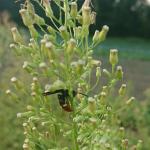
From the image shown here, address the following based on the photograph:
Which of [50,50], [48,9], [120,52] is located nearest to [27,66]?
[50,50]

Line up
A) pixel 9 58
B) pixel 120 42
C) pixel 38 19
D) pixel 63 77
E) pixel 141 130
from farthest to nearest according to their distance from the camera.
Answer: pixel 120 42 → pixel 9 58 → pixel 141 130 → pixel 38 19 → pixel 63 77

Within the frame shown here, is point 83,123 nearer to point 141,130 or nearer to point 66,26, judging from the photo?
point 66,26

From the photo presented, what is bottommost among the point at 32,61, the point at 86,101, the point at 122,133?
the point at 122,133

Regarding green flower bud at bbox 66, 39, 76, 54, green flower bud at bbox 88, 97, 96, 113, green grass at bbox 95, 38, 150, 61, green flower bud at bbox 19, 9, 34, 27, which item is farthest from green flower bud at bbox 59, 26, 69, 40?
green grass at bbox 95, 38, 150, 61

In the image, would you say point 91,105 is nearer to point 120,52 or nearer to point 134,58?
point 134,58

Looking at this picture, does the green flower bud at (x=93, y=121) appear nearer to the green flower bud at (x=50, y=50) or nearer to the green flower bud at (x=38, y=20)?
the green flower bud at (x=50, y=50)

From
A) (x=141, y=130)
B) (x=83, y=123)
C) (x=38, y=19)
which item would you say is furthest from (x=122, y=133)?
(x=141, y=130)

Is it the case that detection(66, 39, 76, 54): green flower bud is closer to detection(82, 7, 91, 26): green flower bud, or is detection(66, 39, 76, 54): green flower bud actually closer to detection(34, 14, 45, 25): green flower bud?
detection(82, 7, 91, 26): green flower bud

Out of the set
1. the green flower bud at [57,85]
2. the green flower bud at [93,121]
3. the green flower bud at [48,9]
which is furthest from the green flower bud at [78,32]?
the green flower bud at [93,121]
